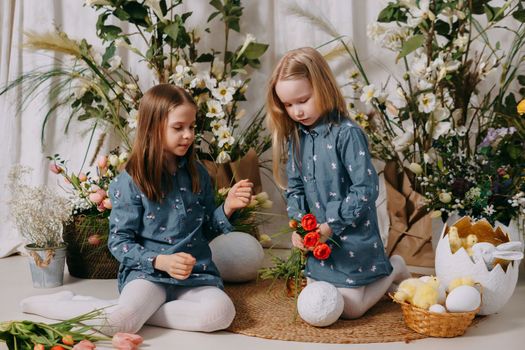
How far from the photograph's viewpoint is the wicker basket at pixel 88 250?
305 cm

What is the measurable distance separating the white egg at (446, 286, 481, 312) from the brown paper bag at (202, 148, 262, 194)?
1.38 meters

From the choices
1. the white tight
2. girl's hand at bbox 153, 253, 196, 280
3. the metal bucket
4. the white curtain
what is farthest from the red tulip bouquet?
the white curtain

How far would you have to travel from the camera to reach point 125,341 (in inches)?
84.5

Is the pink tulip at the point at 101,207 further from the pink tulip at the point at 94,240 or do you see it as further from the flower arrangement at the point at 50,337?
the flower arrangement at the point at 50,337

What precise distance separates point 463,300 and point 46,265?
1630 millimetres

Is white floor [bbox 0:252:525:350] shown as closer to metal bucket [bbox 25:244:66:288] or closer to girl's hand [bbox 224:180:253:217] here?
metal bucket [bbox 25:244:66:288]

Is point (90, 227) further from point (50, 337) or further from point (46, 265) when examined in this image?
point (50, 337)

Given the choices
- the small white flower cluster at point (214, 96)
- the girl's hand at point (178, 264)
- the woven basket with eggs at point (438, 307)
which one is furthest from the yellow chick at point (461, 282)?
the small white flower cluster at point (214, 96)

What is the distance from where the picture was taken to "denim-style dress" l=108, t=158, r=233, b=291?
8.22 feet

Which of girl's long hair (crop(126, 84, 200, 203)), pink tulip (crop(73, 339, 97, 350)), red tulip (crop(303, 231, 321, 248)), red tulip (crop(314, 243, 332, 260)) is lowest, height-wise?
pink tulip (crop(73, 339, 97, 350))

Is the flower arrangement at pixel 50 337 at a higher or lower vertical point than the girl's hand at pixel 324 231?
lower

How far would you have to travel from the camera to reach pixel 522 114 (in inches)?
123

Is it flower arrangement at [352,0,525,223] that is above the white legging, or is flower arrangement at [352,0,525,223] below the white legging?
above

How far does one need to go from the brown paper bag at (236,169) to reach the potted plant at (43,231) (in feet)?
2.43
